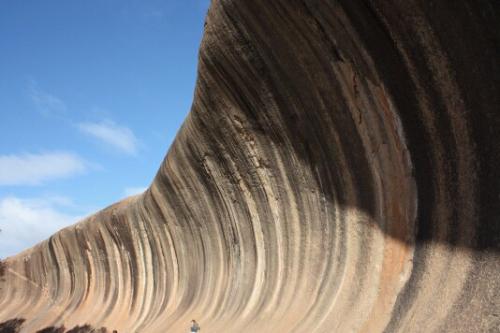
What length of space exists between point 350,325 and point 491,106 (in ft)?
5.83

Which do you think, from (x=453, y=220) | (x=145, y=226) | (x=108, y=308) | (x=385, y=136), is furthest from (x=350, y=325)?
(x=108, y=308)

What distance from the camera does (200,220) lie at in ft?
24.2

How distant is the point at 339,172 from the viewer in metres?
4.42

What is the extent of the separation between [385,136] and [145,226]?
6.03m

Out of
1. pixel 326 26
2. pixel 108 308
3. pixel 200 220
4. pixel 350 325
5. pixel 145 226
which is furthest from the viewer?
pixel 108 308

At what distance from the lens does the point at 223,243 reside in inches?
272

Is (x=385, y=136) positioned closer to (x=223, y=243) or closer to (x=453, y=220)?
(x=453, y=220)

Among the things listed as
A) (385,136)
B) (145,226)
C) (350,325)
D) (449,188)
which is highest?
(145,226)

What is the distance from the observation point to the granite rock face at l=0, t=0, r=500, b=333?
299cm

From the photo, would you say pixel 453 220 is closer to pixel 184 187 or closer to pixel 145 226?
pixel 184 187

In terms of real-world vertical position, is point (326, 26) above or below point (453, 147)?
above

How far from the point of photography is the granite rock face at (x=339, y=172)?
9.80ft

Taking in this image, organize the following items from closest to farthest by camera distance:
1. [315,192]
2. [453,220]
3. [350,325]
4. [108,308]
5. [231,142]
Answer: [453,220] → [350,325] → [315,192] → [231,142] → [108,308]

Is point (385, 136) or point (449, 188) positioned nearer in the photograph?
point (449, 188)
